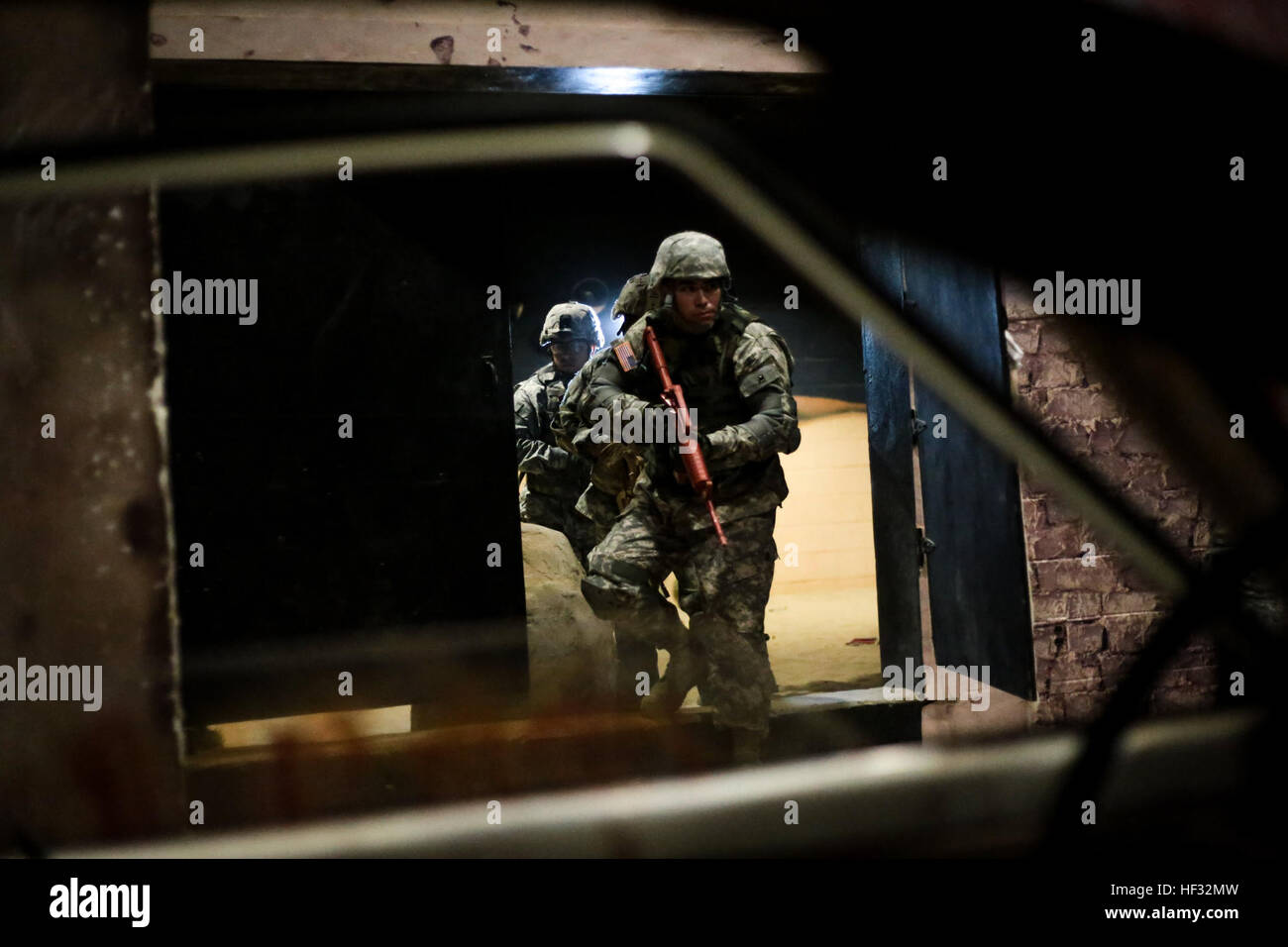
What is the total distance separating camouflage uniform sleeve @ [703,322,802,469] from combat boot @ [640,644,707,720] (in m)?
0.75

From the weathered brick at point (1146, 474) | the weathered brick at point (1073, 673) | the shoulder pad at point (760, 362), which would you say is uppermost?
the shoulder pad at point (760, 362)

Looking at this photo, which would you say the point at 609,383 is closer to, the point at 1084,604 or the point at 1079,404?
the point at 1079,404

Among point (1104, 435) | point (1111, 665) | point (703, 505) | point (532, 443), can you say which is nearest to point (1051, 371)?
point (1104, 435)

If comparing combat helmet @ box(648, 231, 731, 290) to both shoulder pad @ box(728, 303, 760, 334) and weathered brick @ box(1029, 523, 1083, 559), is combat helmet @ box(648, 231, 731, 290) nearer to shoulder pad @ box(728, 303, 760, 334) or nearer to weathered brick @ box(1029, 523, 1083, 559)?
shoulder pad @ box(728, 303, 760, 334)

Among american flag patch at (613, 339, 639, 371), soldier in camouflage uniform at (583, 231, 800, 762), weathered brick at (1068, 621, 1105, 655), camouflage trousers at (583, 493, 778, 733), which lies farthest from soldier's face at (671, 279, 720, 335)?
weathered brick at (1068, 621, 1105, 655)

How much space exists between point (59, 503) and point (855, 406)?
888 centimetres

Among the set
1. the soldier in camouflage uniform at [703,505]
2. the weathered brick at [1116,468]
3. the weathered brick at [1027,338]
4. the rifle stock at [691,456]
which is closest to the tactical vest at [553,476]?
the soldier in camouflage uniform at [703,505]

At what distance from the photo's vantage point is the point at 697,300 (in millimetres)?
3320

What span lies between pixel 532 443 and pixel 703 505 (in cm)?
190

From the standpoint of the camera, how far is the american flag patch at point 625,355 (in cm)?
337

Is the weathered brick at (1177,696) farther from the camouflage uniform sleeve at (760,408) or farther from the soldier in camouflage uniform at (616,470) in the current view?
the soldier in camouflage uniform at (616,470)

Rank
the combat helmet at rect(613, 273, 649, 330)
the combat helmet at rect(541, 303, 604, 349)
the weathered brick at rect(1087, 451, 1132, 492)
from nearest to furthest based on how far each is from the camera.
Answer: the weathered brick at rect(1087, 451, 1132, 492) < the combat helmet at rect(613, 273, 649, 330) < the combat helmet at rect(541, 303, 604, 349)

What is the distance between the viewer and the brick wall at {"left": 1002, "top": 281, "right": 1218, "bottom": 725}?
3.25m
